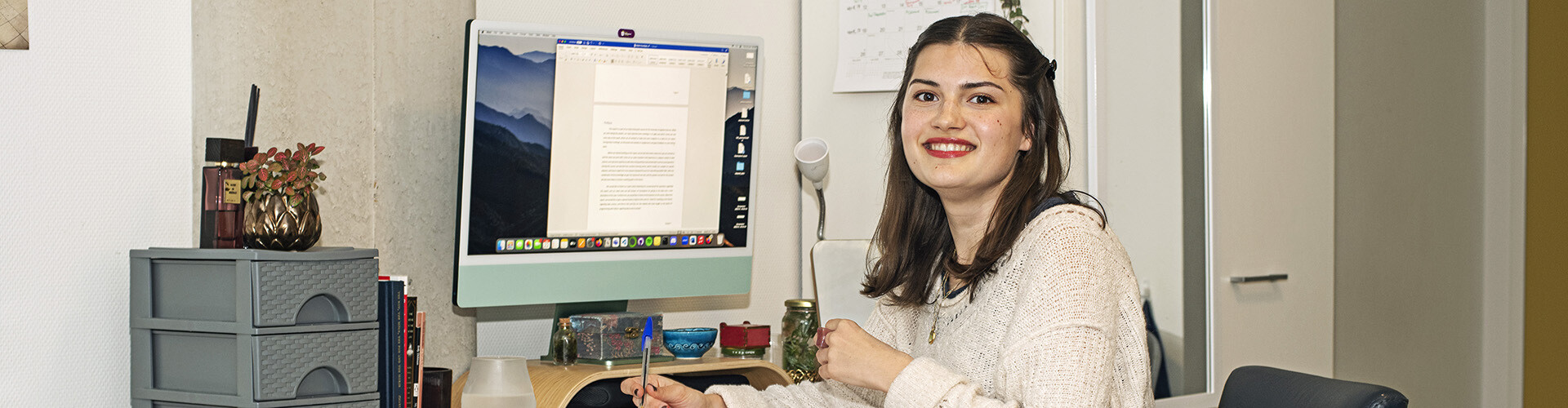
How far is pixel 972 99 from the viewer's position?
142cm

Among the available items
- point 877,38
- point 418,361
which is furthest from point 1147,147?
point 418,361

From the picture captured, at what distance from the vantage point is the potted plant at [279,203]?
1.52m

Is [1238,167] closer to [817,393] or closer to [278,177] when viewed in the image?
[817,393]

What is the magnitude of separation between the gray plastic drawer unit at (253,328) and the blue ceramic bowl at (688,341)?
2.28ft

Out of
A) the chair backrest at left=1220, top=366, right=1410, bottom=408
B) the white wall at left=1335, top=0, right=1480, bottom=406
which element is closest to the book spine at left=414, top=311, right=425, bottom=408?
the chair backrest at left=1220, top=366, right=1410, bottom=408

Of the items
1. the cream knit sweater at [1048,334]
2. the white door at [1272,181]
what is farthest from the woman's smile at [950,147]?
the white door at [1272,181]

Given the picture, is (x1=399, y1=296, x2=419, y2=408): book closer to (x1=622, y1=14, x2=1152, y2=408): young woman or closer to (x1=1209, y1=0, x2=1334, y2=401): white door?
(x1=622, y1=14, x2=1152, y2=408): young woman

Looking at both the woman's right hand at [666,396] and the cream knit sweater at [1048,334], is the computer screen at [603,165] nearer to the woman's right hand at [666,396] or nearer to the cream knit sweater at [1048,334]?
the woman's right hand at [666,396]

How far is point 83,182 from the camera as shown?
1.58m

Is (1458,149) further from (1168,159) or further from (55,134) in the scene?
(55,134)

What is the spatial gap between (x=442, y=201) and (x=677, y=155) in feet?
1.48

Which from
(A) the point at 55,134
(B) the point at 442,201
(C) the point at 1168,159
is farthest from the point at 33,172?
(C) the point at 1168,159

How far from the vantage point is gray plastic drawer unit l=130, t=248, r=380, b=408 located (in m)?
1.41

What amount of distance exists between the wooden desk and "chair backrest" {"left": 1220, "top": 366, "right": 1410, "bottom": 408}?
90 centimetres
